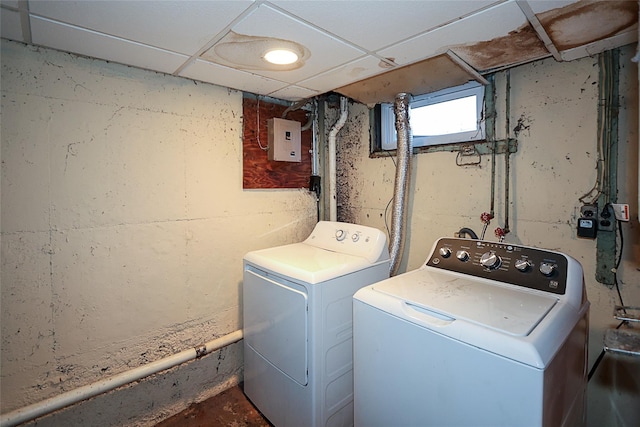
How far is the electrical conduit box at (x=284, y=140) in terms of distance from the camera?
2199 mm

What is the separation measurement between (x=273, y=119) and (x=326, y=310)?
1398mm

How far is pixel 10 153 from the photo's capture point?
135cm

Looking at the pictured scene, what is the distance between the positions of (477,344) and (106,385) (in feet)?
5.91

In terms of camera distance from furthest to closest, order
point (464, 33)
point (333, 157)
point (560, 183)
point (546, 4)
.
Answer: point (333, 157) → point (560, 183) → point (464, 33) → point (546, 4)

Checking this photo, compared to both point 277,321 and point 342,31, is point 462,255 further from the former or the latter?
point 342,31

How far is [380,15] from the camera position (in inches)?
46.4

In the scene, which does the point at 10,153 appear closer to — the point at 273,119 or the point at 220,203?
the point at 220,203

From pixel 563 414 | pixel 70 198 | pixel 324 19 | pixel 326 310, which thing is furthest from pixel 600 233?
pixel 70 198

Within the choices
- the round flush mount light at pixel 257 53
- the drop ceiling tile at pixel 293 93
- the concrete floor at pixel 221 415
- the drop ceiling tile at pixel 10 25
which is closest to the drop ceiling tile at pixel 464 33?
the round flush mount light at pixel 257 53

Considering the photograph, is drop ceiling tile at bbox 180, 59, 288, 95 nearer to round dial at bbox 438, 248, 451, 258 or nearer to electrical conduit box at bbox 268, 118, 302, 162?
electrical conduit box at bbox 268, 118, 302, 162

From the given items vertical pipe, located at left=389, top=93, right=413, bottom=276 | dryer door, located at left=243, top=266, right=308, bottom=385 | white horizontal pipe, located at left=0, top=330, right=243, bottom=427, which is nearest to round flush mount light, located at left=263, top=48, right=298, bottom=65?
vertical pipe, located at left=389, top=93, right=413, bottom=276

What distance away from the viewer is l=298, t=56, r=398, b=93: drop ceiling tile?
5.36 ft

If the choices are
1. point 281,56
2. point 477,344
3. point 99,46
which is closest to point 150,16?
point 99,46

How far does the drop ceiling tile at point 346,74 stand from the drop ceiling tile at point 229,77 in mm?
215
